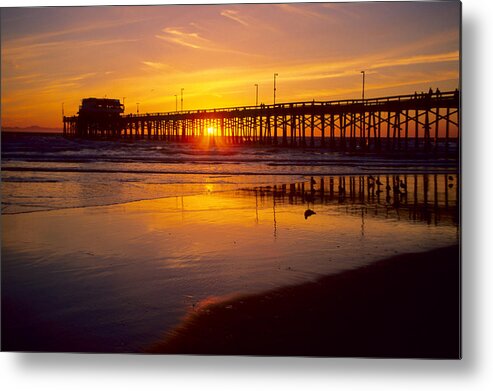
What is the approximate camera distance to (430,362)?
4176 millimetres

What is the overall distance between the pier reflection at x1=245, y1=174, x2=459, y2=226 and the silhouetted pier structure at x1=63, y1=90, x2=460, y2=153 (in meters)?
0.39

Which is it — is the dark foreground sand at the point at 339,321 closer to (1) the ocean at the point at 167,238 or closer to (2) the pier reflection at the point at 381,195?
(1) the ocean at the point at 167,238

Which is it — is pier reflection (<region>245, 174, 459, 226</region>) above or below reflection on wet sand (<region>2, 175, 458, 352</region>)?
above

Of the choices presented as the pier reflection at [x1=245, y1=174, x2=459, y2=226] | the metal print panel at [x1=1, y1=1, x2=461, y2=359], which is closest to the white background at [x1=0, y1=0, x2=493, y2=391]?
the metal print panel at [x1=1, y1=1, x2=461, y2=359]

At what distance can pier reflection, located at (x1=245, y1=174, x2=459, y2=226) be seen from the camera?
5156 millimetres

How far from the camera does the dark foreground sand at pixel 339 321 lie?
3.93m

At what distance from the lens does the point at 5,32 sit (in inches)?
188

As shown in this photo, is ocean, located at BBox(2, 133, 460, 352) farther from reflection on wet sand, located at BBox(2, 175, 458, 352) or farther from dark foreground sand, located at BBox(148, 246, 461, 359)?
dark foreground sand, located at BBox(148, 246, 461, 359)

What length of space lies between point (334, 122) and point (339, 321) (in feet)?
12.6

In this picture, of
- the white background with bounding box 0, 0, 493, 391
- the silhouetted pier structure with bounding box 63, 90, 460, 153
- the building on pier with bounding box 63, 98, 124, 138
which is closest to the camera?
the white background with bounding box 0, 0, 493, 391

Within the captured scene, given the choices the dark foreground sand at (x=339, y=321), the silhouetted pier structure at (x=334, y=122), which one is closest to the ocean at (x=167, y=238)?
the dark foreground sand at (x=339, y=321)

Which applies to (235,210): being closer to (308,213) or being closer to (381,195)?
(308,213)

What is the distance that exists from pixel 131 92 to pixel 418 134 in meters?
3.33

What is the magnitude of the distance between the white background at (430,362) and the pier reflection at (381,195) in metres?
0.22
